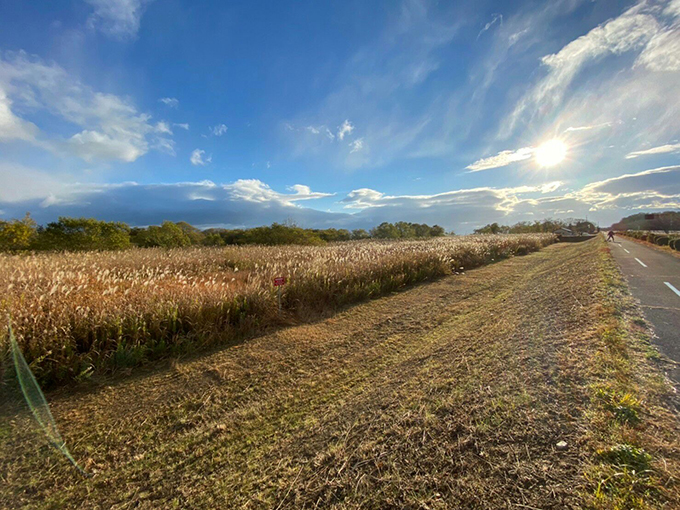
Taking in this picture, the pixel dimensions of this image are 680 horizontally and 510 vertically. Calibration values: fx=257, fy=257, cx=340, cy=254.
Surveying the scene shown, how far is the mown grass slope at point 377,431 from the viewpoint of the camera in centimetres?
163

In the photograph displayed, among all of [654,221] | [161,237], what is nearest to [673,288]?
[161,237]

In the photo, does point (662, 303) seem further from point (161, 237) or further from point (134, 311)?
point (161, 237)

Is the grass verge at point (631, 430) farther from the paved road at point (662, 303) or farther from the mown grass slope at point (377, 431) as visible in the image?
the paved road at point (662, 303)

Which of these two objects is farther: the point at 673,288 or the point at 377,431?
the point at 673,288

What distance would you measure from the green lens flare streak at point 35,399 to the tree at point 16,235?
16.6m

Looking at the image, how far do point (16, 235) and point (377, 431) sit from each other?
66.9 ft

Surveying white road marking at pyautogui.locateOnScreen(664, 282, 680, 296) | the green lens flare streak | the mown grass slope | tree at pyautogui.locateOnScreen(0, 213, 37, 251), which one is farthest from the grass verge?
tree at pyautogui.locateOnScreen(0, 213, 37, 251)

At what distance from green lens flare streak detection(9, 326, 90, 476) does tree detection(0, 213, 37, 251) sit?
16.6 metres

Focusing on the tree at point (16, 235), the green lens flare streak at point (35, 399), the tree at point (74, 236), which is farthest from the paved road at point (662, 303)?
the tree at point (16, 235)

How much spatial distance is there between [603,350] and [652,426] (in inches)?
54.1

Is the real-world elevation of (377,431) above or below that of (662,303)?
below

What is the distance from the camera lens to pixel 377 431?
220cm

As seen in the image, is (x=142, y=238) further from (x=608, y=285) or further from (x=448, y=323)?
(x=608, y=285)

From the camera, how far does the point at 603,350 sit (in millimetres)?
2945
